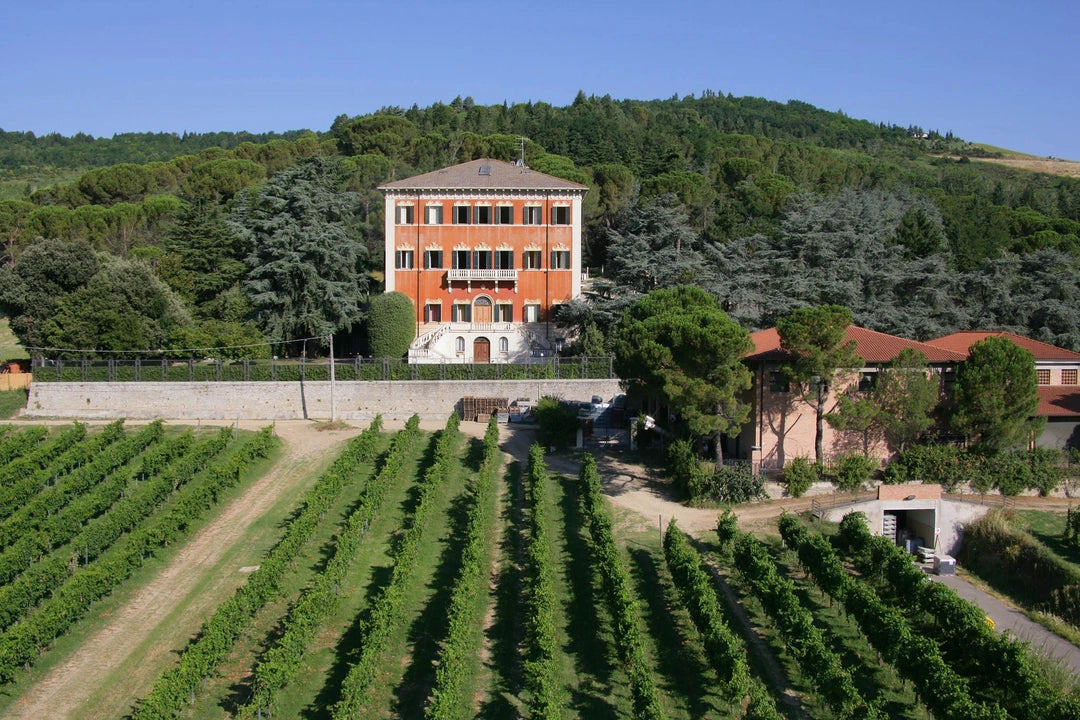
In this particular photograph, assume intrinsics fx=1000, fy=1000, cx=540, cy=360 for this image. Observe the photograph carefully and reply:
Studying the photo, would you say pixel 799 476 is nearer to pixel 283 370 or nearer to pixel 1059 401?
pixel 1059 401

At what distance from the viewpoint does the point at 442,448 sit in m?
34.9

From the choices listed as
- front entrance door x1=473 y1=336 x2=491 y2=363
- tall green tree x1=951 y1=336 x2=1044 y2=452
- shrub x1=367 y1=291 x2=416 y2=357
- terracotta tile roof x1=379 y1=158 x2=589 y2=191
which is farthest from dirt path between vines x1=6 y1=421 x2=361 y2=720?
tall green tree x1=951 y1=336 x2=1044 y2=452

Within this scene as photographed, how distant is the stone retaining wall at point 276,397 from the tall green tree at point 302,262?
6536 millimetres

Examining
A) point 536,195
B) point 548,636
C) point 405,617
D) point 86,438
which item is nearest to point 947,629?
point 548,636

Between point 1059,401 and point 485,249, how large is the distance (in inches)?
1072

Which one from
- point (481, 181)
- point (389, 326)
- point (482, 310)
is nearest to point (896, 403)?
point (389, 326)

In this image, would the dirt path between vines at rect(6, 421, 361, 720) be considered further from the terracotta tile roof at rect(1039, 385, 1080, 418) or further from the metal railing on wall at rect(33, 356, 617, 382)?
the terracotta tile roof at rect(1039, 385, 1080, 418)

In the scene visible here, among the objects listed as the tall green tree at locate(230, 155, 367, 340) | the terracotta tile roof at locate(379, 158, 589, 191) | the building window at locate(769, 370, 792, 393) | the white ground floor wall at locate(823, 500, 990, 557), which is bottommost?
the white ground floor wall at locate(823, 500, 990, 557)

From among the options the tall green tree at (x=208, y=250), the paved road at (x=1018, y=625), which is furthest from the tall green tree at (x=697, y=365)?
the tall green tree at (x=208, y=250)

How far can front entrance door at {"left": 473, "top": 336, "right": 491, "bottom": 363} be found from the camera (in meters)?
49.8

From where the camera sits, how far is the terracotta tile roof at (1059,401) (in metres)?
34.2

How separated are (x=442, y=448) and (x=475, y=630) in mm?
12195

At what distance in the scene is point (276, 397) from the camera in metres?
41.2

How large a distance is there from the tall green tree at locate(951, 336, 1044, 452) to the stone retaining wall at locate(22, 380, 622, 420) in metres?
14.3
